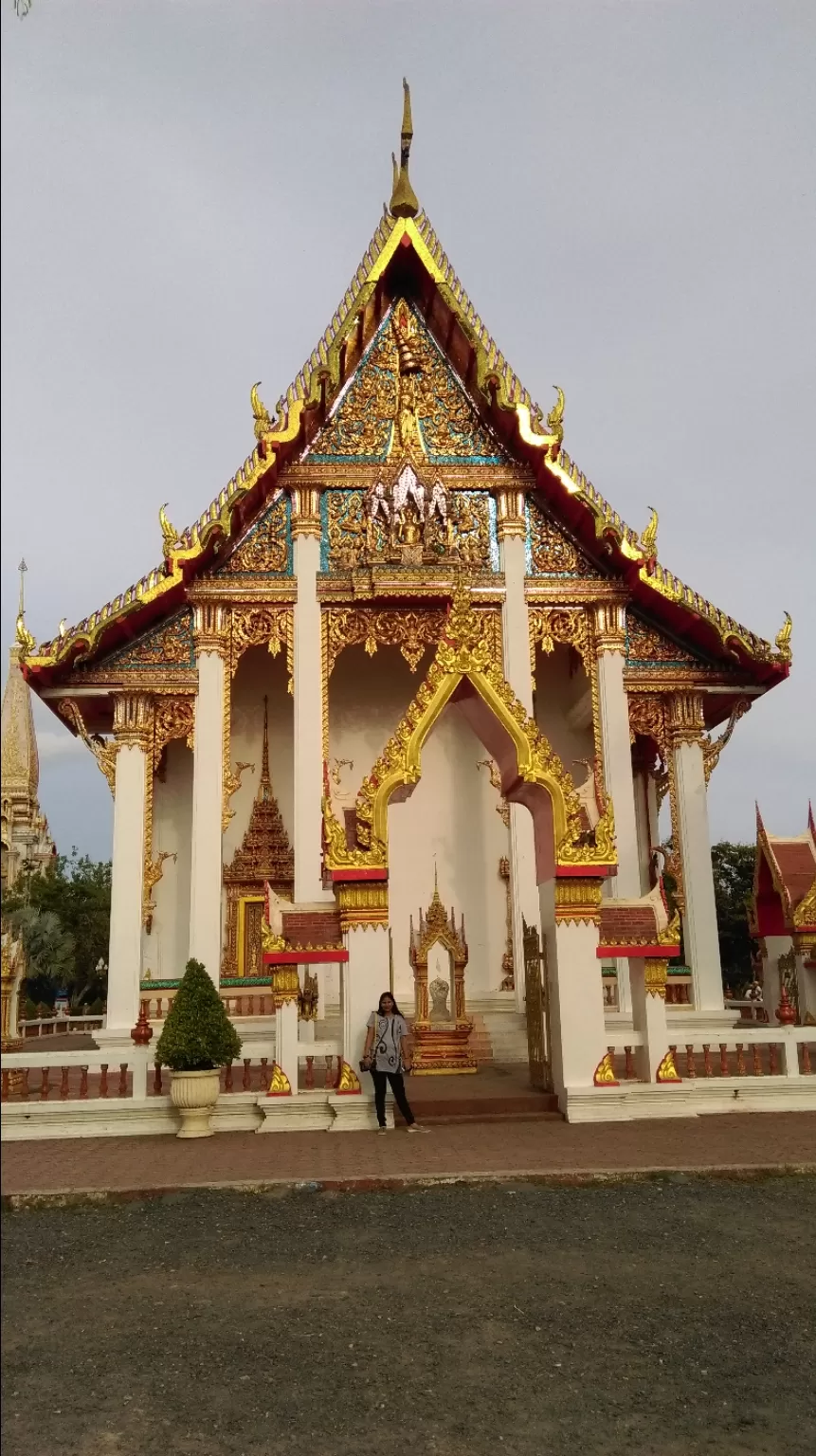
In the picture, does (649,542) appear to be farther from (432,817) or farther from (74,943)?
(74,943)

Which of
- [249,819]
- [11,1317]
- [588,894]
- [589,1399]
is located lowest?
[589,1399]

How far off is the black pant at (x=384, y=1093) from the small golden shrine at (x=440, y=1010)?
2.29 meters

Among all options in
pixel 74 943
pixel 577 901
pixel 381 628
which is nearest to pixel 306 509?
pixel 381 628

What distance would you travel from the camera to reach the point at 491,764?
1369 centimetres

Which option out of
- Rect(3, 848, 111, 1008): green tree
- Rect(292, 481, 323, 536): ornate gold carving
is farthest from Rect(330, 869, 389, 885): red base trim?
Rect(3, 848, 111, 1008): green tree

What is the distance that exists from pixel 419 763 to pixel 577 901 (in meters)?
1.59

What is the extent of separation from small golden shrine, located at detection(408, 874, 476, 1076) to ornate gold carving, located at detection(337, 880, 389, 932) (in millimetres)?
2468

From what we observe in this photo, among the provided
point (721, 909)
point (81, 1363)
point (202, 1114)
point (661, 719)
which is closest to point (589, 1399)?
point (81, 1363)

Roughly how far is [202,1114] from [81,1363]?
4.94m

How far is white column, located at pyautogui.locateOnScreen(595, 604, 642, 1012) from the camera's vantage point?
39.3 ft

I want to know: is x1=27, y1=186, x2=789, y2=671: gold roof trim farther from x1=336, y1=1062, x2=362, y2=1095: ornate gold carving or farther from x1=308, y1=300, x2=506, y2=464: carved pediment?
x1=336, y1=1062, x2=362, y2=1095: ornate gold carving

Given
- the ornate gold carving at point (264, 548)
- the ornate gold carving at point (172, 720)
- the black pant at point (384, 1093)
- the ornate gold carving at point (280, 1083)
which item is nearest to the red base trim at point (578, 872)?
the black pant at point (384, 1093)

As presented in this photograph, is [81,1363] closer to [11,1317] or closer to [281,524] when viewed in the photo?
[11,1317]

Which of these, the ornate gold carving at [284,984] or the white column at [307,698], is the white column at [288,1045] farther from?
the white column at [307,698]
